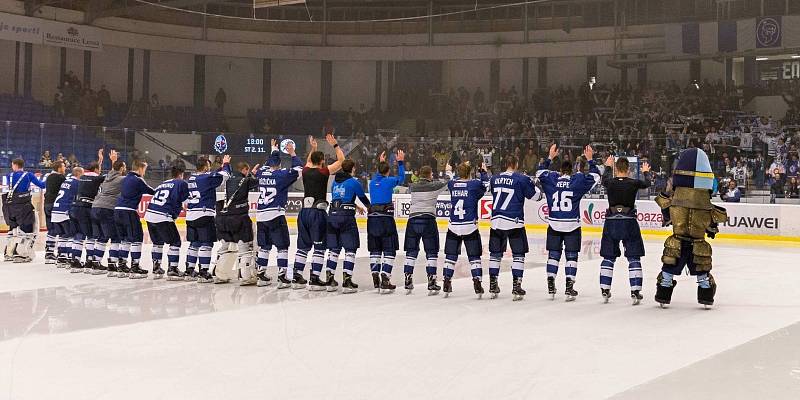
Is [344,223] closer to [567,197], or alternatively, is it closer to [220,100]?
[567,197]

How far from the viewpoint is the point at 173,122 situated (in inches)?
1395

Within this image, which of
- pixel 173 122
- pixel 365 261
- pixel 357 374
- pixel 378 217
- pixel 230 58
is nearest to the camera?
pixel 357 374

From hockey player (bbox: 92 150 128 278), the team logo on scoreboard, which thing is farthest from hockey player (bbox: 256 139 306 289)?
the team logo on scoreboard

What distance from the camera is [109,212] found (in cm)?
1359

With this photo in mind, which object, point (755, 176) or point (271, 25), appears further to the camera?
point (271, 25)

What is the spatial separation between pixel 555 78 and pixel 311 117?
10.4m

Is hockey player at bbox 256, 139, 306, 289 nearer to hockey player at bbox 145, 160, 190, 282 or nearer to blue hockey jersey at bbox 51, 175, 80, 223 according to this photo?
hockey player at bbox 145, 160, 190, 282

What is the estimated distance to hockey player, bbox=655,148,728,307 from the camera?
10281 millimetres

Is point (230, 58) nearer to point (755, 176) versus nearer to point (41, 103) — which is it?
point (41, 103)

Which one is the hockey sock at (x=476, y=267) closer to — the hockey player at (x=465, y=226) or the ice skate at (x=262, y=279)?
the hockey player at (x=465, y=226)

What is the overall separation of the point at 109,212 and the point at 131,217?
0.49 m

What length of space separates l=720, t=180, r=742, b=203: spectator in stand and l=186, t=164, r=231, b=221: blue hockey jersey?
14128mm

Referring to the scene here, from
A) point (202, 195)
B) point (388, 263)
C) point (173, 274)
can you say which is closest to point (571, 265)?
point (388, 263)

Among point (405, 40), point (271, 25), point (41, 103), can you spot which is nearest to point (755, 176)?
point (405, 40)
